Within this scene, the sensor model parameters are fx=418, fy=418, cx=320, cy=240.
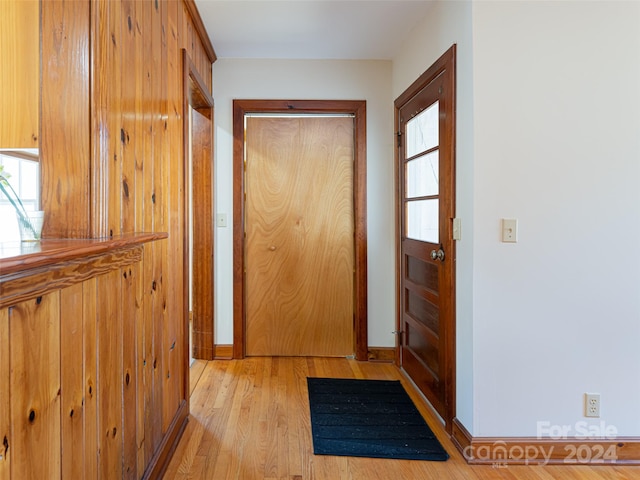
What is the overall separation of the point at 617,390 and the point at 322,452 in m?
1.41

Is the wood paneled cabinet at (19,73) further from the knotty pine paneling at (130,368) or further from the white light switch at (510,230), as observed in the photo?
the white light switch at (510,230)

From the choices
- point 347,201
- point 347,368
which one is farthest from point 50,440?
point 347,201

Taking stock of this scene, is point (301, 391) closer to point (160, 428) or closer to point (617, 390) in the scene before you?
point (160, 428)

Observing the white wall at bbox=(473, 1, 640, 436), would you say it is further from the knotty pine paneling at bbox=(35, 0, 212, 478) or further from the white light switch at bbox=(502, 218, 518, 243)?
the knotty pine paneling at bbox=(35, 0, 212, 478)

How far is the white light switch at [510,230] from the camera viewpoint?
1912mm

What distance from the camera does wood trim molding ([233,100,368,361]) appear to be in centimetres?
326

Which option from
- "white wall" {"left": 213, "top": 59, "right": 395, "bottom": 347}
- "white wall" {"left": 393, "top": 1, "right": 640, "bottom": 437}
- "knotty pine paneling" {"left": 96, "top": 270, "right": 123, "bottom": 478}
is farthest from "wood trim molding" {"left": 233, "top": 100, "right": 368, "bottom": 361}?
"knotty pine paneling" {"left": 96, "top": 270, "right": 123, "bottom": 478}

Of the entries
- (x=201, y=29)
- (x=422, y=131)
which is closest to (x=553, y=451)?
(x=422, y=131)

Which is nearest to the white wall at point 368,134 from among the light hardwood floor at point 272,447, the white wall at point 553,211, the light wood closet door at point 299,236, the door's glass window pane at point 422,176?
the light wood closet door at point 299,236

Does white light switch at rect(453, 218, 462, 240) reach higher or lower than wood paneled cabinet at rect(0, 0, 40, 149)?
lower

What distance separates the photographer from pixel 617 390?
6.39 ft

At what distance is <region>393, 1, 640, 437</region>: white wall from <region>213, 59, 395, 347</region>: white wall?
1364 millimetres

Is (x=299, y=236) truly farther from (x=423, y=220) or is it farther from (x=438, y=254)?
(x=438, y=254)

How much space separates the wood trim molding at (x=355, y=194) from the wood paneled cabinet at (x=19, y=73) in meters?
2.04
